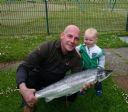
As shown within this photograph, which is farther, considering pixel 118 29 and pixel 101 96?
pixel 118 29

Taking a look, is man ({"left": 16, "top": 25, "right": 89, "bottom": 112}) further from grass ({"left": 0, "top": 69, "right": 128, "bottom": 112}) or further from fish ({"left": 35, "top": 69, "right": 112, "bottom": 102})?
grass ({"left": 0, "top": 69, "right": 128, "bottom": 112})

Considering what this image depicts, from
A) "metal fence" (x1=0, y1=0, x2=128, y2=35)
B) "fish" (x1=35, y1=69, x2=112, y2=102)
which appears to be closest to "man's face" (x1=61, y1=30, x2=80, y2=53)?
"fish" (x1=35, y1=69, x2=112, y2=102)

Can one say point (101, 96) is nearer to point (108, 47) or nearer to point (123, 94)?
point (123, 94)

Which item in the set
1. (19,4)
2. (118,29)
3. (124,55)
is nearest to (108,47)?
(124,55)

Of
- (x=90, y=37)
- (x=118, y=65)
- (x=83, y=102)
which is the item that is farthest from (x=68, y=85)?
(x=118, y=65)

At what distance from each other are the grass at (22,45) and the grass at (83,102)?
1.89 m

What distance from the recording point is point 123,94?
610 cm

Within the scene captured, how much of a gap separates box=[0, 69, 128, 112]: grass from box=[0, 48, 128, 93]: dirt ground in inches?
14.7

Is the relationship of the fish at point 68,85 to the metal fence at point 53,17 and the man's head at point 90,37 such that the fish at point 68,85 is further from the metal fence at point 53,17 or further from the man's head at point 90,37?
the metal fence at point 53,17

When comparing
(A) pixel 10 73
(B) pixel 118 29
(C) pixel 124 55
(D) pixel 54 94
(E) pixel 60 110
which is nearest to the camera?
(D) pixel 54 94

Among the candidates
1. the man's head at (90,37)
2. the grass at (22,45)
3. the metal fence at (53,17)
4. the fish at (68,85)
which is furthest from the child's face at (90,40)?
the metal fence at (53,17)

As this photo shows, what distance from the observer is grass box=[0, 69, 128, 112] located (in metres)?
5.54

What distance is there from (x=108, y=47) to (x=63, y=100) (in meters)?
4.12

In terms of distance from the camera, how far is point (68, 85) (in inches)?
176
